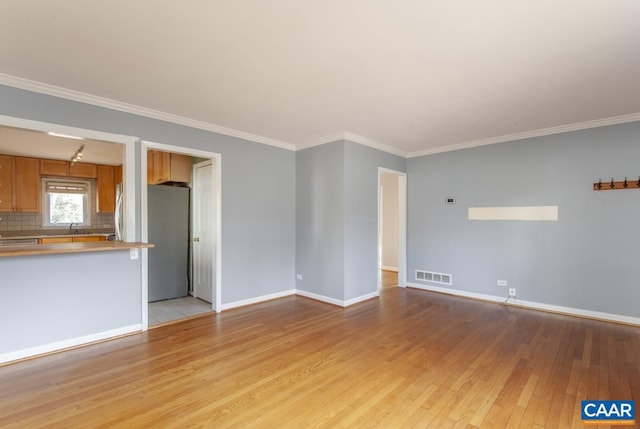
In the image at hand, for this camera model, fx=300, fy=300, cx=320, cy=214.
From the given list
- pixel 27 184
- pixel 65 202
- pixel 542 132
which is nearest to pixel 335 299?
pixel 542 132

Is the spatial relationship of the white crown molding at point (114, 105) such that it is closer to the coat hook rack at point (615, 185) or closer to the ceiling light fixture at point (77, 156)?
the ceiling light fixture at point (77, 156)

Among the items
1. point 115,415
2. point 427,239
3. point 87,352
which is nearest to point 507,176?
point 427,239

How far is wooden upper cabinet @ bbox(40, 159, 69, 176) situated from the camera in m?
5.72

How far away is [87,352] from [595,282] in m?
5.98

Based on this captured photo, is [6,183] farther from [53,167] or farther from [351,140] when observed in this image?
[351,140]

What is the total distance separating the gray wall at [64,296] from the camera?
2.73 m

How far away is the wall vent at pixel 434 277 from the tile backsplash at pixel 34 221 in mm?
6687

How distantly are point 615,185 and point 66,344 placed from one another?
654cm

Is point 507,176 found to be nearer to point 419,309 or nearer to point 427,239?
point 427,239

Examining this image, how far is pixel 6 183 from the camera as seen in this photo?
5.38 metres

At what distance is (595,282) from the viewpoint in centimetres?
394

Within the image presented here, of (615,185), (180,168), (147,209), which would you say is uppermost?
(180,168)

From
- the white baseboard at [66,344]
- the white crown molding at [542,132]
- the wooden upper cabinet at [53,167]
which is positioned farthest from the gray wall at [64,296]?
the white crown molding at [542,132]

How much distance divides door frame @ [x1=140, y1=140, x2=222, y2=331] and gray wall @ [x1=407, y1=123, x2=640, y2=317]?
3600 mm
